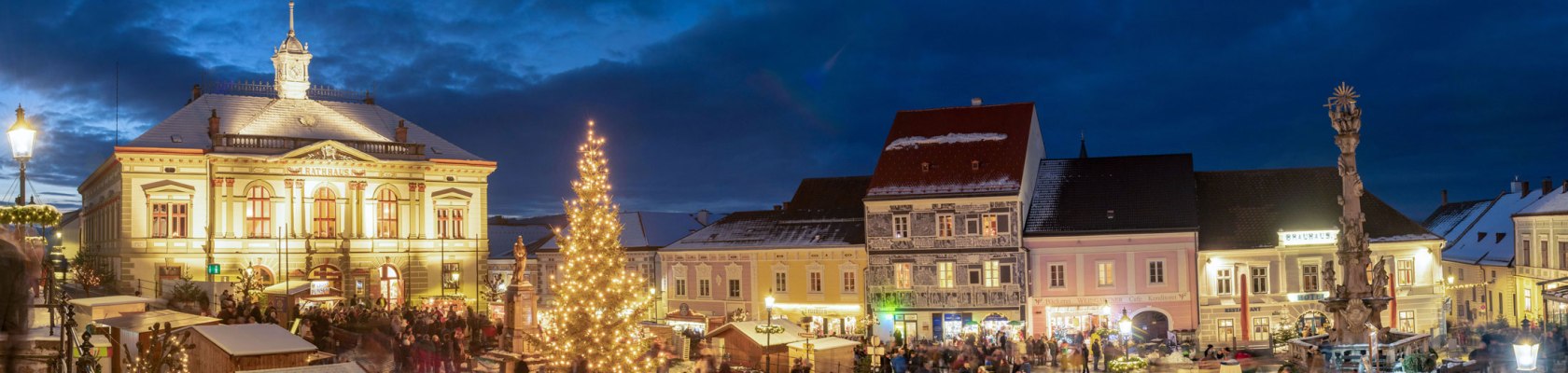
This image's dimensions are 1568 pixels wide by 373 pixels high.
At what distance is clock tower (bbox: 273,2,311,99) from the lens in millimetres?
49250

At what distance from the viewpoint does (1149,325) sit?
1703 inches

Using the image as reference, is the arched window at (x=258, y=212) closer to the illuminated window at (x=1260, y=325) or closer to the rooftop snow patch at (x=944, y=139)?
the rooftop snow patch at (x=944, y=139)

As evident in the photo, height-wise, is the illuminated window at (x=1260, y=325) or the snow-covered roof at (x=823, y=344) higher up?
the snow-covered roof at (x=823, y=344)

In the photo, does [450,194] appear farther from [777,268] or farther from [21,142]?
[21,142]

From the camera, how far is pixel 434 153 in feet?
164

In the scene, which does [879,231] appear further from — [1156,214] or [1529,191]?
[1529,191]

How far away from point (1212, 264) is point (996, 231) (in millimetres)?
7335

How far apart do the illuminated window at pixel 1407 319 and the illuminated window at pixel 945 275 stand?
14887mm

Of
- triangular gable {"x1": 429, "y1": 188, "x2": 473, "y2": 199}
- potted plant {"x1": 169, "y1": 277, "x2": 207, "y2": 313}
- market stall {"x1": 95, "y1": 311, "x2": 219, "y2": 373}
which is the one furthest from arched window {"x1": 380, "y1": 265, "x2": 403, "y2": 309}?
market stall {"x1": 95, "y1": 311, "x2": 219, "y2": 373}

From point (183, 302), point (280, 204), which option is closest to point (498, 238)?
point (280, 204)

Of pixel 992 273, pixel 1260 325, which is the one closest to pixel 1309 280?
pixel 1260 325

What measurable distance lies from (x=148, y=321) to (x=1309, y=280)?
3522cm

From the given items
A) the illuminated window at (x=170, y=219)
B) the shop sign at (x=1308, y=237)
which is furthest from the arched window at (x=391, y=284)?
the shop sign at (x=1308, y=237)

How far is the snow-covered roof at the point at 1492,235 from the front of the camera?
5259 cm
